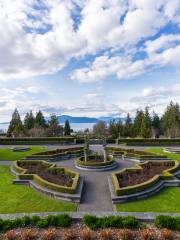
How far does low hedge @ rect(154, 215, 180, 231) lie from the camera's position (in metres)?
10.7

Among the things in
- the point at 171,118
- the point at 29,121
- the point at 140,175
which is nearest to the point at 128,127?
the point at 171,118

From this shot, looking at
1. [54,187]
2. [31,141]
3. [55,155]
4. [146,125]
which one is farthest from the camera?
[146,125]

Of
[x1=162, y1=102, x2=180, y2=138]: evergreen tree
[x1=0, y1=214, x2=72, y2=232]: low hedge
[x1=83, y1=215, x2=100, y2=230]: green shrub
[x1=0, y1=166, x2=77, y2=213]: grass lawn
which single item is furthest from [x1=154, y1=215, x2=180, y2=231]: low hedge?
[x1=162, y1=102, x2=180, y2=138]: evergreen tree

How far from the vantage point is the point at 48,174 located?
20141mm

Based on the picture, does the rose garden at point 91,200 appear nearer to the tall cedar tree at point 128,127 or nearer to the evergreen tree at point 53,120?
the tall cedar tree at point 128,127

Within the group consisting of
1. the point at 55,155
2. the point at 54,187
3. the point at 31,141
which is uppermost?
the point at 31,141

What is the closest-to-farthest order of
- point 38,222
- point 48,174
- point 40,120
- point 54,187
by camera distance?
point 38,222 → point 54,187 → point 48,174 → point 40,120

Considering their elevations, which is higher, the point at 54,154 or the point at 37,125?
the point at 37,125

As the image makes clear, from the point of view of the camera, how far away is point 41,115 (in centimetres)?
7850

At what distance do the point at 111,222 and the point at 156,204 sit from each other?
4.72 meters

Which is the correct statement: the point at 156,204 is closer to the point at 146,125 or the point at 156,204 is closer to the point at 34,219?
the point at 34,219

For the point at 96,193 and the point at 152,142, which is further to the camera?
the point at 152,142

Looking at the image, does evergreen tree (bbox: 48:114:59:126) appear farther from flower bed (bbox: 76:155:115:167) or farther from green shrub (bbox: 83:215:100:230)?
green shrub (bbox: 83:215:100:230)

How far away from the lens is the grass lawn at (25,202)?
537 inches
